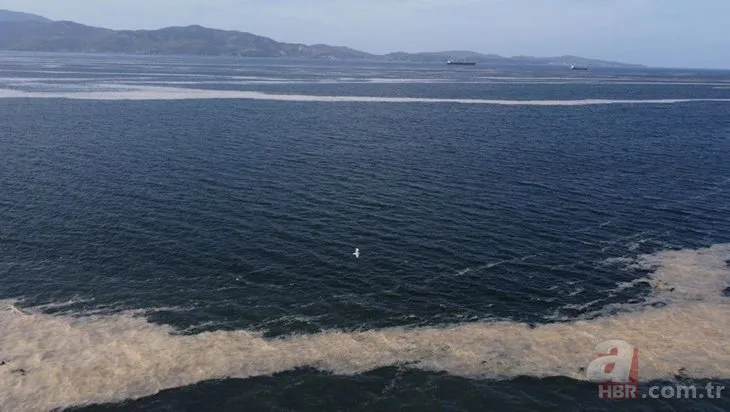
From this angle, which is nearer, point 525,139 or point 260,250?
point 260,250

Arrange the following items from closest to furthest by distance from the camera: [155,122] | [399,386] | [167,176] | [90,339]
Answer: [399,386] < [90,339] < [167,176] < [155,122]

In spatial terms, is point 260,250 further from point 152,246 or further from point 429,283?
point 429,283

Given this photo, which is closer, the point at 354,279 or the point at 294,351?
the point at 294,351

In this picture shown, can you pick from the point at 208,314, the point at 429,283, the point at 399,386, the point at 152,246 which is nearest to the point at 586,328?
the point at 429,283

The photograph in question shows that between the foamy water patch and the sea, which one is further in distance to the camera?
the sea
